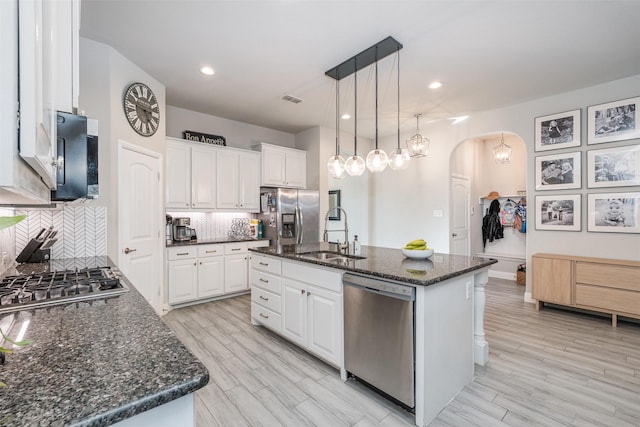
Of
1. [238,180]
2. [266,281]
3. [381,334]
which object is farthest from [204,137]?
[381,334]

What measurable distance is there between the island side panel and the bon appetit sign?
401 centimetres

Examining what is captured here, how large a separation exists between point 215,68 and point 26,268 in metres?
2.46

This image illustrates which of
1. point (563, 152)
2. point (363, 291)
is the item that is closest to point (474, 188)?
point (563, 152)

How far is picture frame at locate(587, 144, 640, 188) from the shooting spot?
339 centimetres

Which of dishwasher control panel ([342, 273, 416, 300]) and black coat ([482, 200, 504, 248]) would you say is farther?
black coat ([482, 200, 504, 248])

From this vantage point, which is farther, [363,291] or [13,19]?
[363,291]

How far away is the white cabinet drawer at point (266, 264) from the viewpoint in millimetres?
2877

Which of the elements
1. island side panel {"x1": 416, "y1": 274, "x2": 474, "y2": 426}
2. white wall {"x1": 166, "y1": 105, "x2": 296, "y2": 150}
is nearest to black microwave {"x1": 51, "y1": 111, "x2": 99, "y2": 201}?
island side panel {"x1": 416, "y1": 274, "x2": 474, "y2": 426}

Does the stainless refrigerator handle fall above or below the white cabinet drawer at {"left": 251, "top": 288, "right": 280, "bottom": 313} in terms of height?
above

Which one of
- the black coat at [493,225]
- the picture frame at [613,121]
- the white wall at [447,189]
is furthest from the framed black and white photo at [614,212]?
the black coat at [493,225]

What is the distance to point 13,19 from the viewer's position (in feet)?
1.23

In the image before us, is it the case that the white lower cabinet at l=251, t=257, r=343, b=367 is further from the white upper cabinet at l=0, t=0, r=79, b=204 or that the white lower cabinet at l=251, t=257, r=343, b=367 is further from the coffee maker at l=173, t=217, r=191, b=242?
the white upper cabinet at l=0, t=0, r=79, b=204

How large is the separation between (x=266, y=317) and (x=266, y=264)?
0.57 m

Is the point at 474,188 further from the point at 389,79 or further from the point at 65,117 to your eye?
the point at 65,117
